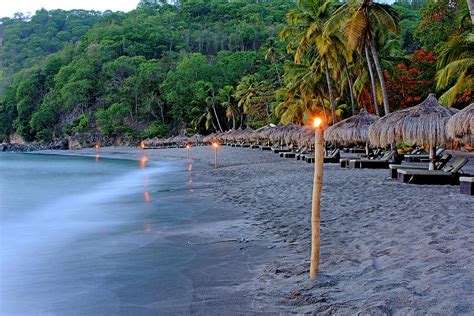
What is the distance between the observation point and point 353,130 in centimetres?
1709

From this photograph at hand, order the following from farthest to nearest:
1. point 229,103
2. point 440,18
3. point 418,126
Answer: point 229,103, point 440,18, point 418,126

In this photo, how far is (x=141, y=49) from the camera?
269 feet

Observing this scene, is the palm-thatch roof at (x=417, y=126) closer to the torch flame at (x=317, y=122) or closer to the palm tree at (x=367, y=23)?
the palm tree at (x=367, y=23)

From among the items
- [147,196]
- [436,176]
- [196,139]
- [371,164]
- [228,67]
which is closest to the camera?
[436,176]

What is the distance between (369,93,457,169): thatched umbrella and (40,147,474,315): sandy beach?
5.42 feet

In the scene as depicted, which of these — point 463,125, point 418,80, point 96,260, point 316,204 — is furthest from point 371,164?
point 418,80

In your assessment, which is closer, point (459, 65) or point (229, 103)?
point (459, 65)

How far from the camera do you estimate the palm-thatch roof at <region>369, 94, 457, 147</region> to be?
35.7ft

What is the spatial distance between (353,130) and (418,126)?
19.6 ft

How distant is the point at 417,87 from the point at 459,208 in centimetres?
2165

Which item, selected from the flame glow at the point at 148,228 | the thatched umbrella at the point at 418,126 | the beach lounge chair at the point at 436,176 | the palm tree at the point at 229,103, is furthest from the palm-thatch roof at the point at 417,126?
the palm tree at the point at 229,103

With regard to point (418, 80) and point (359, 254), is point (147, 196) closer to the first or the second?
point (359, 254)

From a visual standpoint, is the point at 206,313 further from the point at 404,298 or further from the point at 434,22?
the point at 434,22

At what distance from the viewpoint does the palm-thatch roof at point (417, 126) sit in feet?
35.7
